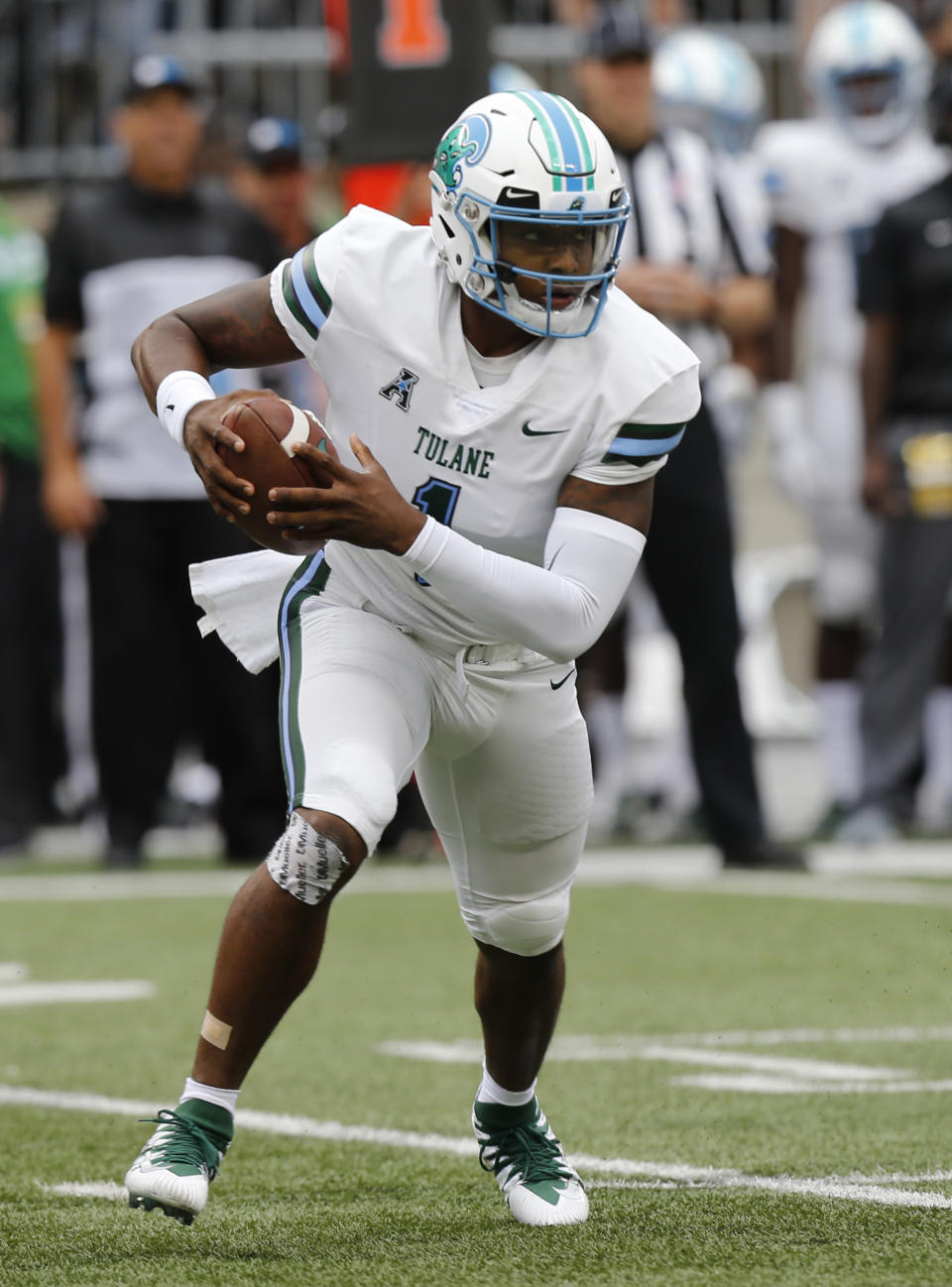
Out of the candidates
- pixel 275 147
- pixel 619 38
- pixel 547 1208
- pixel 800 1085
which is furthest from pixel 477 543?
pixel 275 147

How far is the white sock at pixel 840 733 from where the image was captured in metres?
9.52

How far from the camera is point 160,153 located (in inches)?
344

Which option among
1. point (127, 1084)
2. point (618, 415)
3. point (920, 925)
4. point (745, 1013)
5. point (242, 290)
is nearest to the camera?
point (618, 415)

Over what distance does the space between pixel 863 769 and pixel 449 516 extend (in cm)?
532

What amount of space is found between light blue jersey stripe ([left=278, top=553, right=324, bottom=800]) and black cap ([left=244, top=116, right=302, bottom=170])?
6.09 m

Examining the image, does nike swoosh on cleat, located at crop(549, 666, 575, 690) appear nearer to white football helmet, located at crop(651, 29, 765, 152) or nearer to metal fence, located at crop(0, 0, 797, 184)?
white football helmet, located at crop(651, 29, 765, 152)

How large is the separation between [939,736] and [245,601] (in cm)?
612

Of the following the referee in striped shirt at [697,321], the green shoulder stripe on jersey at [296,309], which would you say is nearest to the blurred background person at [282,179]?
the referee in striped shirt at [697,321]

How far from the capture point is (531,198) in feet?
12.7

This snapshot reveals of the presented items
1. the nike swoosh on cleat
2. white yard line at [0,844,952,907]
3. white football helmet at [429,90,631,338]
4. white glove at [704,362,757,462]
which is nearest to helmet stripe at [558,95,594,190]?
white football helmet at [429,90,631,338]

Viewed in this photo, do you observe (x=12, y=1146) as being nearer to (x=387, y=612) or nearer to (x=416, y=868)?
(x=387, y=612)

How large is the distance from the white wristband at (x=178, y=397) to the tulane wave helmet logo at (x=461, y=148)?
0.49m

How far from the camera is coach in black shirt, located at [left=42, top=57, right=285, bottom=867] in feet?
28.5

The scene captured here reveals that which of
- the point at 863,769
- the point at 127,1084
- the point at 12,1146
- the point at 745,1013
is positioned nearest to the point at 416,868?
the point at 863,769
